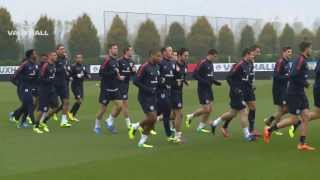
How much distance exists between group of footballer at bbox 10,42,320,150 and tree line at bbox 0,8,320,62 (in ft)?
120

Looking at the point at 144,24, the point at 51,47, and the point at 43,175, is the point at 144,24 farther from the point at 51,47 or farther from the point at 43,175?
the point at 43,175

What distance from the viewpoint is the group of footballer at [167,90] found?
12.8 m

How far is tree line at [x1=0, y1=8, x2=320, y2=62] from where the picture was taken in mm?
55344

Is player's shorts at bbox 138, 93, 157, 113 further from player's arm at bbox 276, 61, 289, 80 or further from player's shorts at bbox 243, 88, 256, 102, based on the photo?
player's arm at bbox 276, 61, 289, 80

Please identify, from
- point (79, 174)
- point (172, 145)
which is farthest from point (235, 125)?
point (79, 174)

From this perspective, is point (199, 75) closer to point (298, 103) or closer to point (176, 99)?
point (176, 99)

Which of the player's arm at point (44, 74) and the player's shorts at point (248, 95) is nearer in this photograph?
the player's shorts at point (248, 95)

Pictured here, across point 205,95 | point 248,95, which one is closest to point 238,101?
point 248,95

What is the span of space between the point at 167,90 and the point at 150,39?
43.9 meters

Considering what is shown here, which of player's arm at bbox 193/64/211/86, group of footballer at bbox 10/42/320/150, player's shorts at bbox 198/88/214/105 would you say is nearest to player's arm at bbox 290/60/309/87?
group of footballer at bbox 10/42/320/150

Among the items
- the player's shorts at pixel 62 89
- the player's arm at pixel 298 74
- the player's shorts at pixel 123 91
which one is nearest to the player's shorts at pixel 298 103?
the player's arm at pixel 298 74

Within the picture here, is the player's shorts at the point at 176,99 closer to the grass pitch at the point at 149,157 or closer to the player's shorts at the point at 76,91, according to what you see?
the grass pitch at the point at 149,157

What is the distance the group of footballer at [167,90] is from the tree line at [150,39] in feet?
120

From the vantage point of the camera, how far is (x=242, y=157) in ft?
37.9
